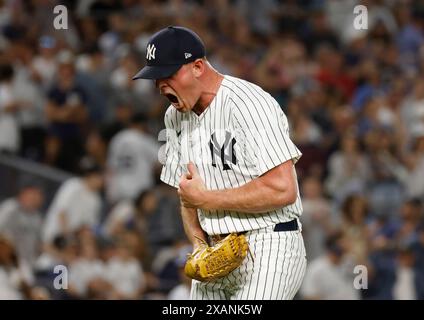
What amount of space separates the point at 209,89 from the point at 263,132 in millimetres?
378

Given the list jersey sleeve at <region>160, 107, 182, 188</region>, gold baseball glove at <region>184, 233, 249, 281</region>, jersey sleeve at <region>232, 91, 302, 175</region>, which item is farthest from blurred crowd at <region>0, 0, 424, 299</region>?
jersey sleeve at <region>232, 91, 302, 175</region>

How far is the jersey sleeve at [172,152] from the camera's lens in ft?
19.4

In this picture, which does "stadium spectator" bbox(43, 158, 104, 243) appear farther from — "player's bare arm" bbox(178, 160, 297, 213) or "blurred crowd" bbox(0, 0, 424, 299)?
"player's bare arm" bbox(178, 160, 297, 213)

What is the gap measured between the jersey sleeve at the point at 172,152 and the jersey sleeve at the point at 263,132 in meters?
0.48

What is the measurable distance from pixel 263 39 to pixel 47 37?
3135 millimetres

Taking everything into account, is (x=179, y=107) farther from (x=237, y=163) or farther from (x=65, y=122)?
(x=65, y=122)

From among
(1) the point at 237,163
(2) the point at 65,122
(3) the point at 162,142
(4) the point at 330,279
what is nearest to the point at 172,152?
(1) the point at 237,163

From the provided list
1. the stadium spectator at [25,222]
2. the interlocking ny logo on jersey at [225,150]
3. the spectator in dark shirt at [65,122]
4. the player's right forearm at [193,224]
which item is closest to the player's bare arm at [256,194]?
the interlocking ny logo on jersey at [225,150]

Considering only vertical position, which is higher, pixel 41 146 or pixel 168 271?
pixel 41 146

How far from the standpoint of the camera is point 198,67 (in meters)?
5.62

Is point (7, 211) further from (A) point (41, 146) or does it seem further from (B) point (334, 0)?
(B) point (334, 0)

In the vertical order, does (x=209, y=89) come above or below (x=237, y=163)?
above

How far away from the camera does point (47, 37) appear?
13805 millimetres
